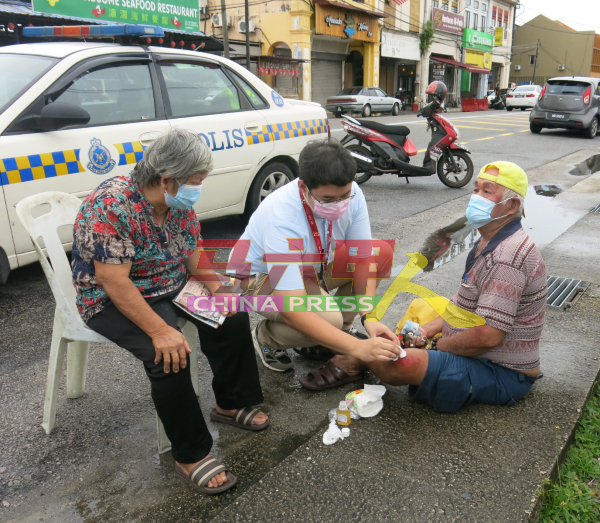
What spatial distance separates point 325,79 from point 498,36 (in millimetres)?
25041

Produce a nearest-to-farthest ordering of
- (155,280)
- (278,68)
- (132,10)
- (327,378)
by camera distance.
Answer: (155,280) < (327,378) < (132,10) < (278,68)

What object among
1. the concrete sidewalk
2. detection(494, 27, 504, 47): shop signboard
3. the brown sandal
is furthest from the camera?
detection(494, 27, 504, 47): shop signboard

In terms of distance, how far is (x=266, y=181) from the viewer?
5129mm

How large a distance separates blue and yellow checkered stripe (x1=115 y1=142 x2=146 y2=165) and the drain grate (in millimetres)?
2994

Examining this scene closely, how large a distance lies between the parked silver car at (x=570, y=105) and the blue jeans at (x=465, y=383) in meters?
14.0

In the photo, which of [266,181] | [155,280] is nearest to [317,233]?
[155,280]

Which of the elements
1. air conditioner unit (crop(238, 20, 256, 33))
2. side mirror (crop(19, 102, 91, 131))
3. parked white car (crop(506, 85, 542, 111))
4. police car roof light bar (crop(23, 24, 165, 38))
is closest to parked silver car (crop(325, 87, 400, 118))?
air conditioner unit (crop(238, 20, 256, 33))

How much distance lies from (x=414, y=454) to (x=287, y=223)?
1043mm

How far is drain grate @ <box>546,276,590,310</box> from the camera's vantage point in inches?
138

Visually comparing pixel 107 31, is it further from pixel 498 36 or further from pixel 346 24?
pixel 498 36

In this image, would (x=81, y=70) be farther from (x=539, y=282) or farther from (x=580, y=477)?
(x=580, y=477)

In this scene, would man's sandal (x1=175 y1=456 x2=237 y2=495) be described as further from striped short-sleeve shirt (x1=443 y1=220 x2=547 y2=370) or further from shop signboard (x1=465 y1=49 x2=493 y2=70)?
shop signboard (x1=465 y1=49 x2=493 y2=70)

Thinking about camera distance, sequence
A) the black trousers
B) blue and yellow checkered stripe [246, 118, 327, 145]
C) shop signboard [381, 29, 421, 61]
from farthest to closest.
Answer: shop signboard [381, 29, 421, 61]
blue and yellow checkered stripe [246, 118, 327, 145]
the black trousers

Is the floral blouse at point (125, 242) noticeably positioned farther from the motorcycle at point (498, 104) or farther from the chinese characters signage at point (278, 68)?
the motorcycle at point (498, 104)
